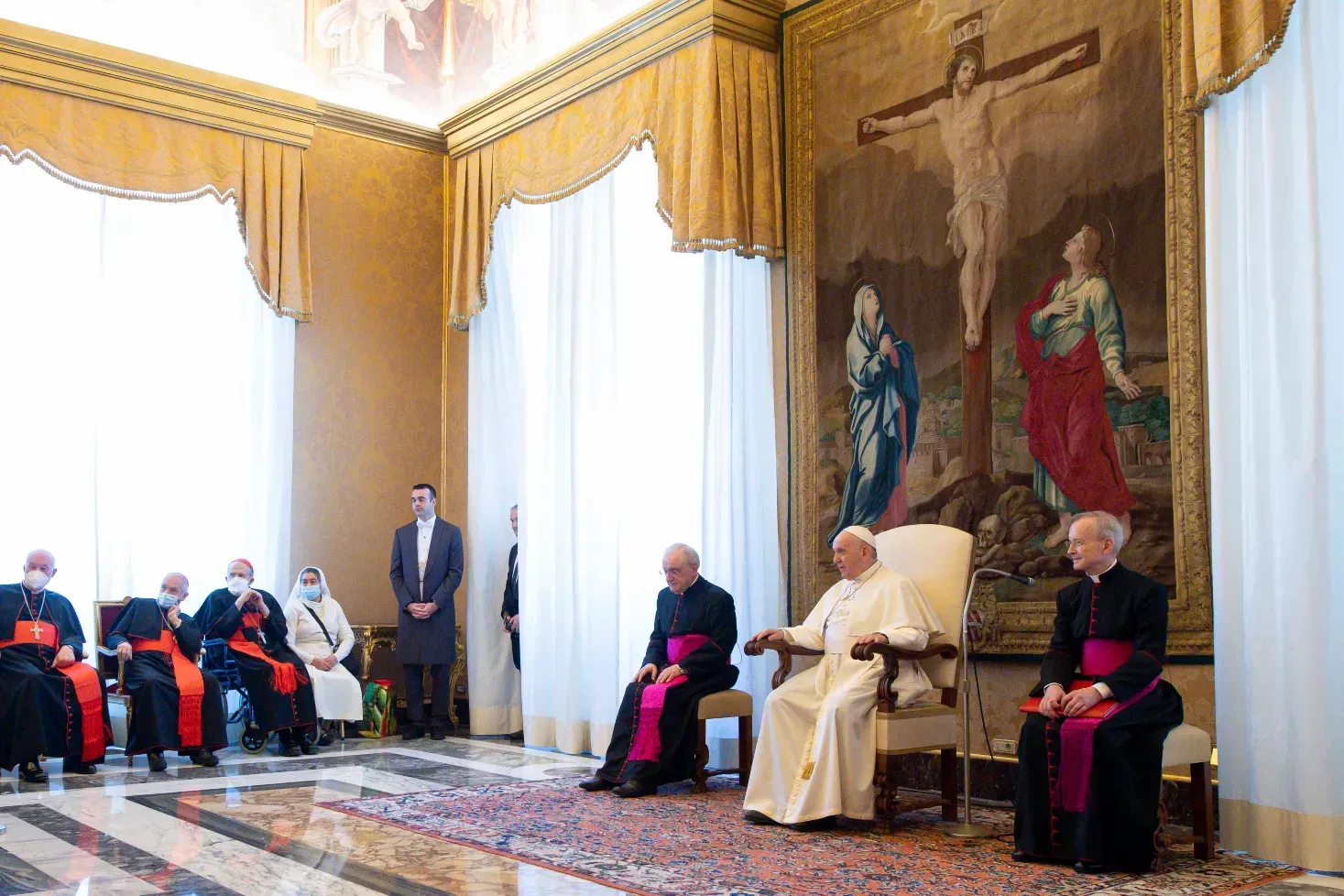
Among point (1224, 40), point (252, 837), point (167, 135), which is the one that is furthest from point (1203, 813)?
point (167, 135)

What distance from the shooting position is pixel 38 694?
21.8ft

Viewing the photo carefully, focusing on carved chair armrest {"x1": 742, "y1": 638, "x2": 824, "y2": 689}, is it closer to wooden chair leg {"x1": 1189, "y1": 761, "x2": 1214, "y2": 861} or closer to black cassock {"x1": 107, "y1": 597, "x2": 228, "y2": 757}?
wooden chair leg {"x1": 1189, "y1": 761, "x2": 1214, "y2": 861}

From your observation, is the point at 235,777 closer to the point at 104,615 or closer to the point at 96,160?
the point at 104,615

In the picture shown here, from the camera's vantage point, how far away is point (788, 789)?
5273mm

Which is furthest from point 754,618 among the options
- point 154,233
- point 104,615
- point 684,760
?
point 154,233

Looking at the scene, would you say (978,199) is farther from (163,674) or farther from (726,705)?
(163,674)

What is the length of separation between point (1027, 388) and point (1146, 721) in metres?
1.78

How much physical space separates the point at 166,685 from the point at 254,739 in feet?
2.44

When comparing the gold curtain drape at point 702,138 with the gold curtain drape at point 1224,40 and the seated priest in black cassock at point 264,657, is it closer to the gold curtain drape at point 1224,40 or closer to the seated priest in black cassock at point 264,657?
the gold curtain drape at point 1224,40

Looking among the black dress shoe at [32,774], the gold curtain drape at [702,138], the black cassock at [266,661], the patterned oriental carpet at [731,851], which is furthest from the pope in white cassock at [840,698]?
the black dress shoe at [32,774]

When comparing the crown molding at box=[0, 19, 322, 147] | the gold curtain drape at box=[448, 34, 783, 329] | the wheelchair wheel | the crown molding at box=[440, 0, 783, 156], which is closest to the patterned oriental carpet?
the wheelchair wheel

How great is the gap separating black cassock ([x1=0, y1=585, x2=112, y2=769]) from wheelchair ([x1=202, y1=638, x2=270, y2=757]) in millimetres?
696

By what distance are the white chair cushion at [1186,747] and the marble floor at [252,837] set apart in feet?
1.57

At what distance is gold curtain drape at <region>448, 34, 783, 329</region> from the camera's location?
6852mm
